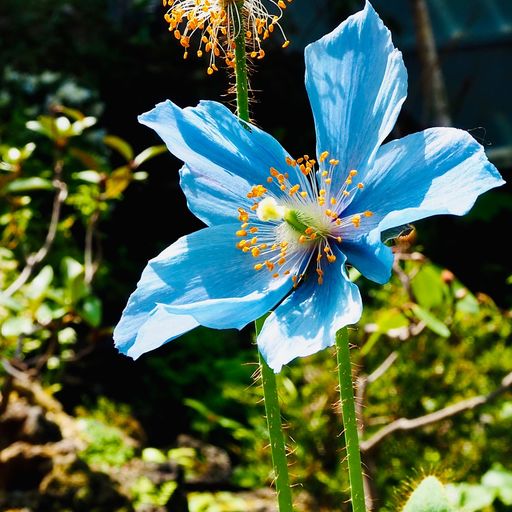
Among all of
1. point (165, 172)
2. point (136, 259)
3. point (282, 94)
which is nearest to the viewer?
point (136, 259)

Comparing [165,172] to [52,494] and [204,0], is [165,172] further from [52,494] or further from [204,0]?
[204,0]

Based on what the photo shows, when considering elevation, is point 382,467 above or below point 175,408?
below

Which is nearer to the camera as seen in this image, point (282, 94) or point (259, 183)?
point (259, 183)

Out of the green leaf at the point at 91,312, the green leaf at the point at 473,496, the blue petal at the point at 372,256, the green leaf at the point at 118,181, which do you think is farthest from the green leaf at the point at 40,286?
the blue petal at the point at 372,256

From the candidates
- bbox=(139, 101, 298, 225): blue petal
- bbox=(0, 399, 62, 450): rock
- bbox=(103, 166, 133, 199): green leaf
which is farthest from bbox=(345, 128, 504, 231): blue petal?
bbox=(0, 399, 62, 450): rock

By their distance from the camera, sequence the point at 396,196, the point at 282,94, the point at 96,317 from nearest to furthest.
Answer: the point at 396,196
the point at 96,317
the point at 282,94

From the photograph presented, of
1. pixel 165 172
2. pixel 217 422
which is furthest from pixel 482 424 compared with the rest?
pixel 165 172

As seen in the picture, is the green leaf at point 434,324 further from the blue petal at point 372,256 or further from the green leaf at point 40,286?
the green leaf at point 40,286
